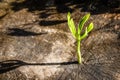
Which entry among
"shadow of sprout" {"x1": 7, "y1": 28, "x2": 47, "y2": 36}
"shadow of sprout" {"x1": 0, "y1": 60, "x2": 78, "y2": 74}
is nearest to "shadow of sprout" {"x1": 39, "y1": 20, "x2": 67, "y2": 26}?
"shadow of sprout" {"x1": 7, "y1": 28, "x2": 47, "y2": 36}

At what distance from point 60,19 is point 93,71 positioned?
1457 millimetres

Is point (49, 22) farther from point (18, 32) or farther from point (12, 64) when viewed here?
point (12, 64)

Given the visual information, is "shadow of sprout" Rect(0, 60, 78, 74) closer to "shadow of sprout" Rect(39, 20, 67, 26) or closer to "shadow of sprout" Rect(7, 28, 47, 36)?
"shadow of sprout" Rect(7, 28, 47, 36)

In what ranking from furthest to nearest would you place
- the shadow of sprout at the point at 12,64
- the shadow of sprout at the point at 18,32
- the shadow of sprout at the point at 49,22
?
the shadow of sprout at the point at 49,22, the shadow of sprout at the point at 18,32, the shadow of sprout at the point at 12,64

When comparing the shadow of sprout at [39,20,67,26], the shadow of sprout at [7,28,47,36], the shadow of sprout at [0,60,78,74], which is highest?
the shadow of sprout at [39,20,67,26]

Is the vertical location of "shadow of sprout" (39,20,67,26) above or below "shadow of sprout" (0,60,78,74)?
above

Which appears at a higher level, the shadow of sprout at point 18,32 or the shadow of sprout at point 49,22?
the shadow of sprout at point 49,22

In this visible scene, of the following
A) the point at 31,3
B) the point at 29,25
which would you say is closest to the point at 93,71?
the point at 29,25

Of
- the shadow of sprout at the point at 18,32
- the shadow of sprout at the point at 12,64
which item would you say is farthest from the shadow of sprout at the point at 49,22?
the shadow of sprout at the point at 12,64

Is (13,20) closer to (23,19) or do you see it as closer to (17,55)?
(23,19)

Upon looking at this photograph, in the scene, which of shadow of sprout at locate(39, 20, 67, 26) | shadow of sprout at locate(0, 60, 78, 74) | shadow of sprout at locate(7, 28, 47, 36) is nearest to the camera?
shadow of sprout at locate(0, 60, 78, 74)

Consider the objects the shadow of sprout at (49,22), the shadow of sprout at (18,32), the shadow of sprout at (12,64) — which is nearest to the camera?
the shadow of sprout at (12,64)

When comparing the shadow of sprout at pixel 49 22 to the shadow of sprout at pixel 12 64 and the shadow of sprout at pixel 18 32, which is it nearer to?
the shadow of sprout at pixel 18 32

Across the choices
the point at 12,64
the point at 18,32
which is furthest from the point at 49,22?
the point at 12,64
